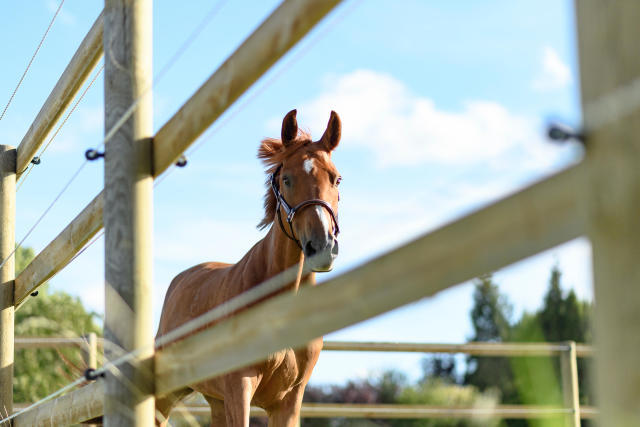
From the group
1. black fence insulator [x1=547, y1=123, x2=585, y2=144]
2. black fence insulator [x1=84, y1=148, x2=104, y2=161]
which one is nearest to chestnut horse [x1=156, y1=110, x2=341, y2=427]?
black fence insulator [x1=84, y1=148, x2=104, y2=161]

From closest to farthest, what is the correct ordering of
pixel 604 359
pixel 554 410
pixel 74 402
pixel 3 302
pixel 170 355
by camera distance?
pixel 604 359, pixel 554 410, pixel 170 355, pixel 74 402, pixel 3 302

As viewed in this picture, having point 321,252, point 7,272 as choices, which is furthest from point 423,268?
point 7,272

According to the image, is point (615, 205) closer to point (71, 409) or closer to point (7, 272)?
point (71, 409)

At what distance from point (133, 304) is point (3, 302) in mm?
1930

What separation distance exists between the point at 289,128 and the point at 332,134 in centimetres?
17

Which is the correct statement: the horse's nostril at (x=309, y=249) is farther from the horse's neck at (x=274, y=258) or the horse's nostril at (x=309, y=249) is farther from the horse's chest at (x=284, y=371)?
the horse's chest at (x=284, y=371)

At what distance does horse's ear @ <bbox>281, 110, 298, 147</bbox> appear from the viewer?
308cm

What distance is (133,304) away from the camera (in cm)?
163

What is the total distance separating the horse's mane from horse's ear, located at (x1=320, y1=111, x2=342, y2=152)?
7 cm

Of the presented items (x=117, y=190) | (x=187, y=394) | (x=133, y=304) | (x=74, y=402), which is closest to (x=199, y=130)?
(x=117, y=190)

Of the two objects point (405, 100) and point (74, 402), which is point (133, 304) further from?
point (405, 100)

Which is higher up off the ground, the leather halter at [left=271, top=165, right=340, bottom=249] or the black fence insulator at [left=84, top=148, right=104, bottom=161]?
the leather halter at [left=271, top=165, right=340, bottom=249]

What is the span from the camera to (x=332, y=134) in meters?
3.11

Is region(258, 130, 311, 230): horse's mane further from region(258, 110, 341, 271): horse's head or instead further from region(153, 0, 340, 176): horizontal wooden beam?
region(153, 0, 340, 176): horizontal wooden beam
